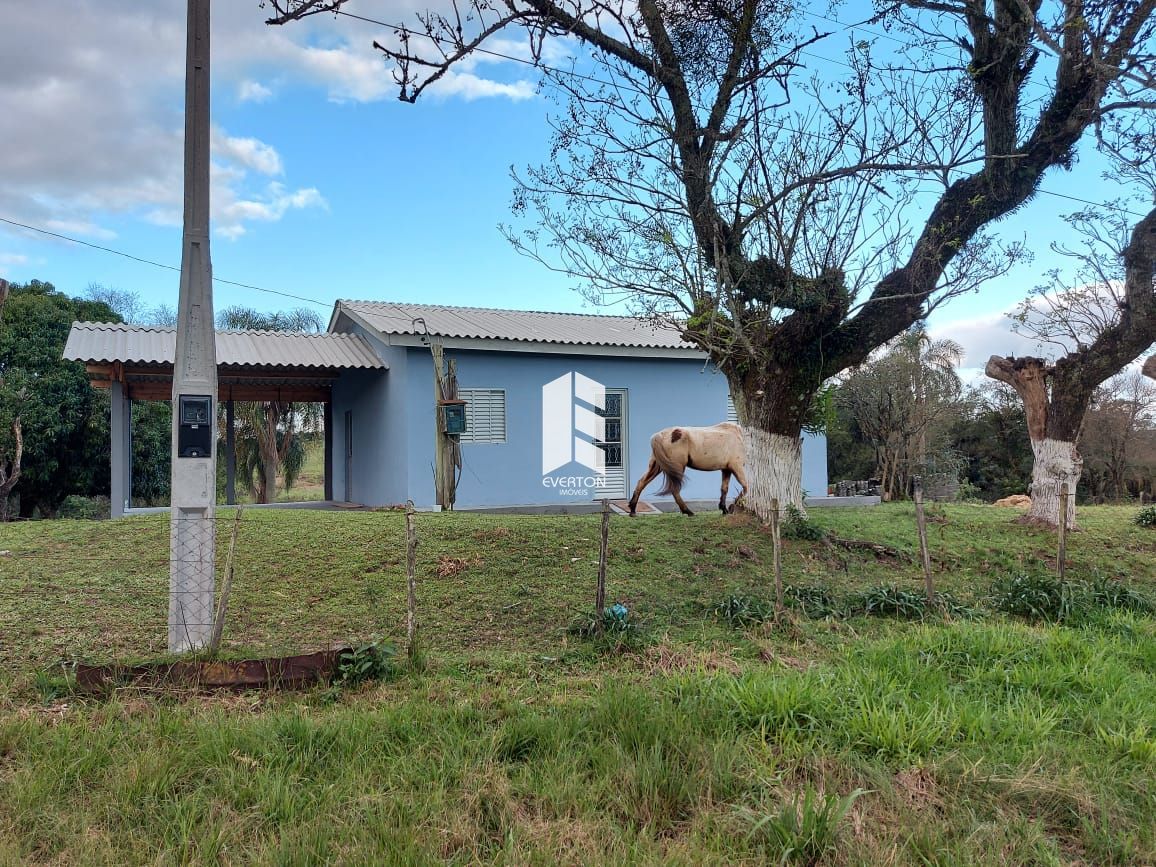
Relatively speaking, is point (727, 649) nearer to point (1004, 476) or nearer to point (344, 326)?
point (344, 326)

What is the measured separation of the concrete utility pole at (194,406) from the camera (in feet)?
15.4

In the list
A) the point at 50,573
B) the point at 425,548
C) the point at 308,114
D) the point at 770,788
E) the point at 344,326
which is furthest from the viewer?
the point at 344,326

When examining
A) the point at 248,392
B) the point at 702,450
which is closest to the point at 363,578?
the point at 702,450

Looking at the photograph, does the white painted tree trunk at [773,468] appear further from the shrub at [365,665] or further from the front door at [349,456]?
the front door at [349,456]

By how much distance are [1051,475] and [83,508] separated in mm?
19697

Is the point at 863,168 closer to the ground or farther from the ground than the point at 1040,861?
farther from the ground

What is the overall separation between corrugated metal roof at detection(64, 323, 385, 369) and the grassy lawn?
254 inches

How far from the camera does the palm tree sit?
2227 cm

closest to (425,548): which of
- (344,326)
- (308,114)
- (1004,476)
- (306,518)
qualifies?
(306,518)

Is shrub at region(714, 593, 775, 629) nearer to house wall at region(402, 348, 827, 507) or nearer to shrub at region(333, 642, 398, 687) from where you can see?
shrub at region(333, 642, 398, 687)

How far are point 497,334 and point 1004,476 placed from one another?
1780 cm

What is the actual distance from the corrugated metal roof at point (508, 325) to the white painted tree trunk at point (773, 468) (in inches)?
168

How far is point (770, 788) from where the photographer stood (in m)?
3.05

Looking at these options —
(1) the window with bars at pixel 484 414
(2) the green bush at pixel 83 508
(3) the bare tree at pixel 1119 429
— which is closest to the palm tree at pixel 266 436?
(2) the green bush at pixel 83 508
